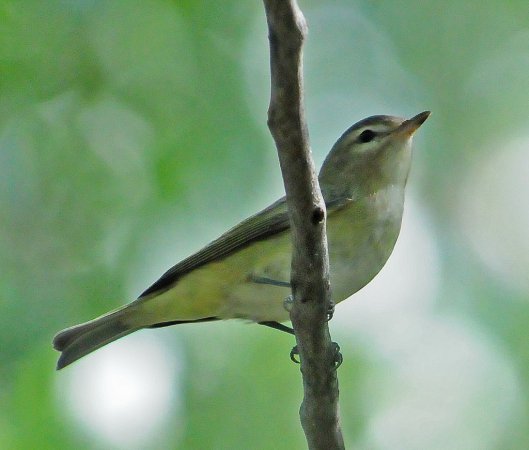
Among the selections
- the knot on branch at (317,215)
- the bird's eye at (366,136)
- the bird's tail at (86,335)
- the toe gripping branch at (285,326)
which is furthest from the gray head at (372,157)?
the knot on branch at (317,215)

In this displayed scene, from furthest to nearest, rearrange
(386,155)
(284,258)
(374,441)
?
(374,441)
(386,155)
(284,258)

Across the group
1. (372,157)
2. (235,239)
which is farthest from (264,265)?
(372,157)

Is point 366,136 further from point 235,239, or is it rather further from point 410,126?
point 235,239

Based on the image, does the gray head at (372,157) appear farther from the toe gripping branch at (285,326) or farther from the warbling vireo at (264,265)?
the toe gripping branch at (285,326)

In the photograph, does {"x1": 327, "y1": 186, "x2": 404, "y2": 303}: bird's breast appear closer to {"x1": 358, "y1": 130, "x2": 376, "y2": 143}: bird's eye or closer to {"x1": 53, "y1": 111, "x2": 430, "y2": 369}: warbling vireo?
{"x1": 53, "y1": 111, "x2": 430, "y2": 369}: warbling vireo

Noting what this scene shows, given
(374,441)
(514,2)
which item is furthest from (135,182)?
(514,2)

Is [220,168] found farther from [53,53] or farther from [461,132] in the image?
[461,132]

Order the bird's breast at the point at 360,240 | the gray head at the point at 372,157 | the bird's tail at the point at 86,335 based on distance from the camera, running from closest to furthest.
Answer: the bird's breast at the point at 360,240 → the bird's tail at the point at 86,335 → the gray head at the point at 372,157
